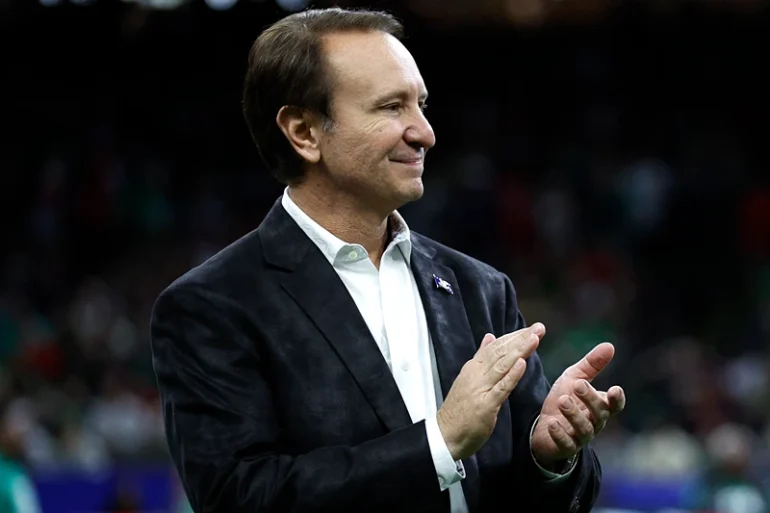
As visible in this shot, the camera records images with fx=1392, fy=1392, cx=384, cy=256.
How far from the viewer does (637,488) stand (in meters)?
8.17

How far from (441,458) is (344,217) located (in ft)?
1.86

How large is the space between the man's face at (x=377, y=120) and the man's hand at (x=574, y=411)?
1.51 feet

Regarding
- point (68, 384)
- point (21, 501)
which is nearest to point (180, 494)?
point (21, 501)

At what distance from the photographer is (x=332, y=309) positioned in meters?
2.67

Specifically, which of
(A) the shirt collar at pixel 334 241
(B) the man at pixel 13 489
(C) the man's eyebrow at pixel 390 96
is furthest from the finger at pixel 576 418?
(B) the man at pixel 13 489

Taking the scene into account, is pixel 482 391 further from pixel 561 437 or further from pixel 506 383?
pixel 561 437

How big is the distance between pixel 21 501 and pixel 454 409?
4.95 metres

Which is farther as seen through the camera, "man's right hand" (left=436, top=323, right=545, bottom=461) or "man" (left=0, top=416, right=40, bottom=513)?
"man" (left=0, top=416, right=40, bottom=513)

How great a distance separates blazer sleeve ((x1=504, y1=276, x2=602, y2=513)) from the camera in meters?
2.70

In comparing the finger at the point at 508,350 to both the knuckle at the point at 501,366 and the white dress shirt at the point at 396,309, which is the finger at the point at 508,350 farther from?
the white dress shirt at the point at 396,309

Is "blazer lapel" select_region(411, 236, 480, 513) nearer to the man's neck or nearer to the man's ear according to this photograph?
the man's neck

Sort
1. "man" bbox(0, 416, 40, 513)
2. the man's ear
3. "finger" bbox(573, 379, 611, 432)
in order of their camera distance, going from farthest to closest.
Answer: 1. "man" bbox(0, 416, 40, 513)
2. the man's ear
3. "finger" bbox(573, 379, 611, 432)

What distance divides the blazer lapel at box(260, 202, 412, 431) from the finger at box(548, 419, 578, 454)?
0.27 meters

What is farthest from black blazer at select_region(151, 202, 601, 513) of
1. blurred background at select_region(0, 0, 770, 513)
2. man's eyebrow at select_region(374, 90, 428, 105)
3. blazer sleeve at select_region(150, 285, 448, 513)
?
blurred background at select_region(0, 0, 770, 513)
